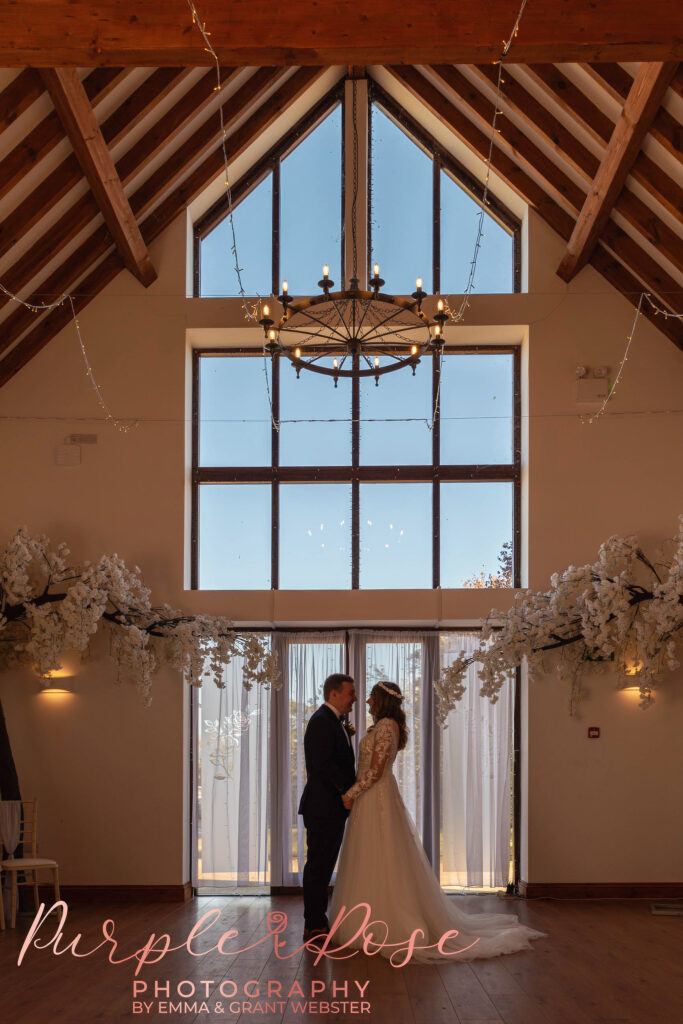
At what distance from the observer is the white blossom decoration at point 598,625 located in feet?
23.7

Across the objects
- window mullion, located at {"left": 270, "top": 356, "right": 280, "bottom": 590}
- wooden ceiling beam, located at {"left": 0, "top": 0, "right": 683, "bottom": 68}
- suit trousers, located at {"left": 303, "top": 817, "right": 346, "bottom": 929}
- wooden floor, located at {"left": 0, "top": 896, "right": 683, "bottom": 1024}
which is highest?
wooden ceiling beam, located at {"left": 0, "top": 0, "right": 683, "bottom": 68}

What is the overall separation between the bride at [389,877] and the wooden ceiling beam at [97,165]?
394cm

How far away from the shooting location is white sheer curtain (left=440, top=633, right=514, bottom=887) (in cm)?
830

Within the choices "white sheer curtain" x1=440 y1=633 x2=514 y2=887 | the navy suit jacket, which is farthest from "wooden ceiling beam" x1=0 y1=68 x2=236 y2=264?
"white sheer curtain" x1=440 y1=633 x2=514 y2=887

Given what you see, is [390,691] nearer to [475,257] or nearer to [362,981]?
[362,981]

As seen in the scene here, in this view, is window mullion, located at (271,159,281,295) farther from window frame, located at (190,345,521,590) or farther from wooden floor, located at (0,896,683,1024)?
wooden floor, located at (0,896,683,1024)

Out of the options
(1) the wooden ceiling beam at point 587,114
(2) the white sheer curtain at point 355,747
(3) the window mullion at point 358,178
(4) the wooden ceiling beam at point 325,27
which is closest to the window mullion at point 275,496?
(2) the white sheer curtain at point 355,747

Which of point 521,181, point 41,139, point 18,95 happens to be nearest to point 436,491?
point 521,181

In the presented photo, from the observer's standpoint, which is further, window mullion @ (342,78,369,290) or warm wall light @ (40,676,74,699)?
window mullion @ (342,78,369,290)

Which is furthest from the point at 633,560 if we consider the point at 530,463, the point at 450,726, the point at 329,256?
the point at 329,256

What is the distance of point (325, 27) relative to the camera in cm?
484

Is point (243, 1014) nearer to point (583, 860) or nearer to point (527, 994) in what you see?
point (527, 994)

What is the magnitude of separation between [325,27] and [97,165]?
2.66 metres

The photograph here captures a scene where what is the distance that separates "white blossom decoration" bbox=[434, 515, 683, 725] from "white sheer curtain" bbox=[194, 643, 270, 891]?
1.63m
